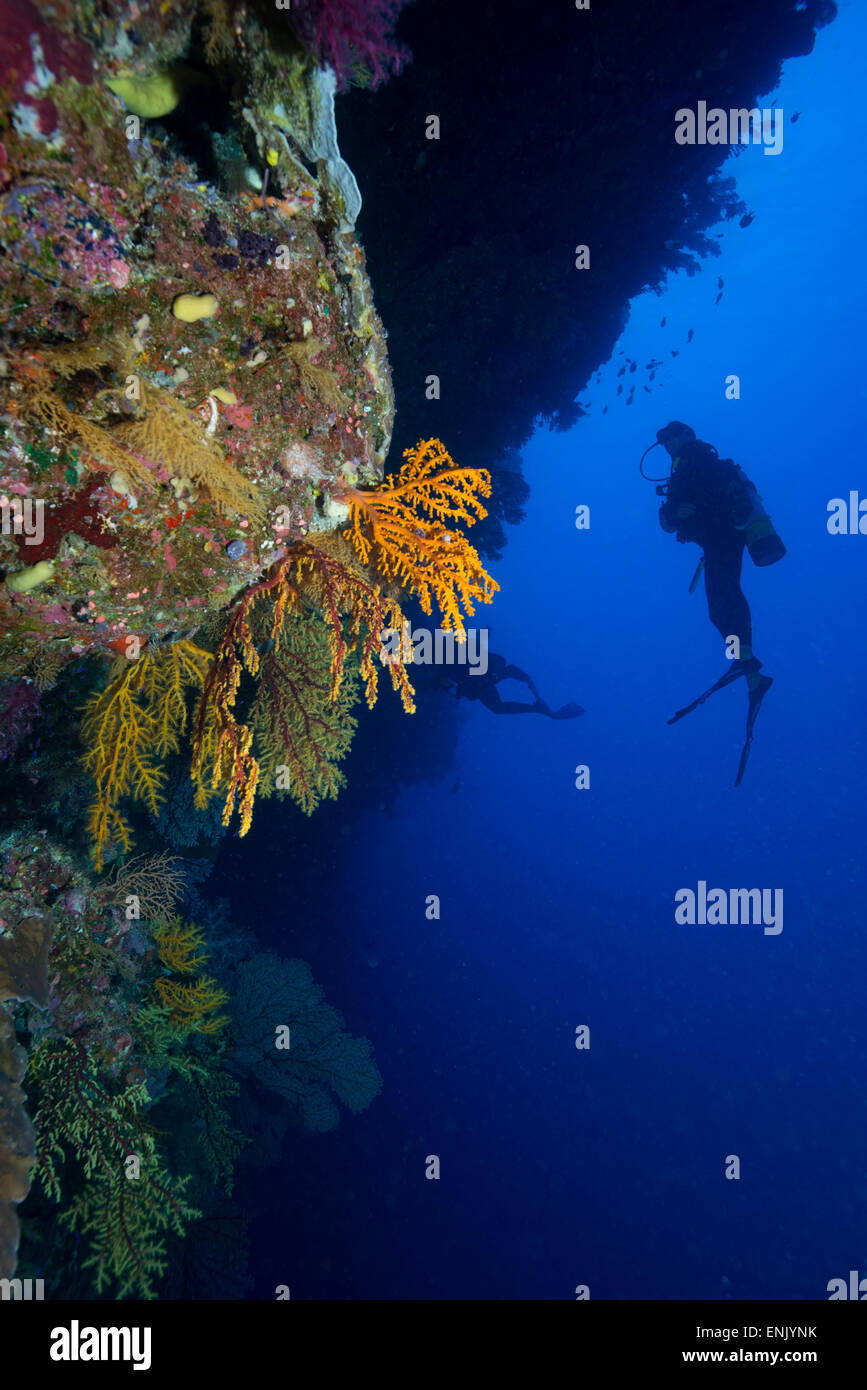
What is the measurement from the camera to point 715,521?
29.6 feet

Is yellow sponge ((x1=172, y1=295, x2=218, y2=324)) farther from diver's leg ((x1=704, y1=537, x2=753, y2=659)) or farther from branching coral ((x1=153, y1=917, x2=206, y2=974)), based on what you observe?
diver's leg ((x1=704, y1=537, x2=753, y2=659))

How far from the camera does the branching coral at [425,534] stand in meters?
2.98

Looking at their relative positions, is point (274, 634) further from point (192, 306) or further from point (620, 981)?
point (620, 981)

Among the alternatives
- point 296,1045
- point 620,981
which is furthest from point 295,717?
point 620,981

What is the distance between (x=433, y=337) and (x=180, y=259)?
21.5 feet

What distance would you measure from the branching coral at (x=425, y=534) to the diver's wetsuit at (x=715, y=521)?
23.1 feet

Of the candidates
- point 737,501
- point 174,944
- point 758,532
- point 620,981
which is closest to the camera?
point 174,944

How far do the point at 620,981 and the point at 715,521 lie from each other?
29395 mm

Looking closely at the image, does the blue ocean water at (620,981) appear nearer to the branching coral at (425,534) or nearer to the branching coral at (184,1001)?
the branching coral at (184,1001)

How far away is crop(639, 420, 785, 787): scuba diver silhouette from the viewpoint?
8.66 m

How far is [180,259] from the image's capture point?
6.79ft

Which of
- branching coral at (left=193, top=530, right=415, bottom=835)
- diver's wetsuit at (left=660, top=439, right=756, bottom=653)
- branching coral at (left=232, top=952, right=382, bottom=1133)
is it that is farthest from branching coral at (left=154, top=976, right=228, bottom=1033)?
diver's wetsuit at (left=660, top=439, right=756, bottom=653)

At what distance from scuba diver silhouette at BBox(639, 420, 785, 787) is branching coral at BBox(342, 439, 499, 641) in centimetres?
686

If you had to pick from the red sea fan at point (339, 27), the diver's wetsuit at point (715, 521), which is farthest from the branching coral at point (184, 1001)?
the diver's wetsuit at point (715, 521)
